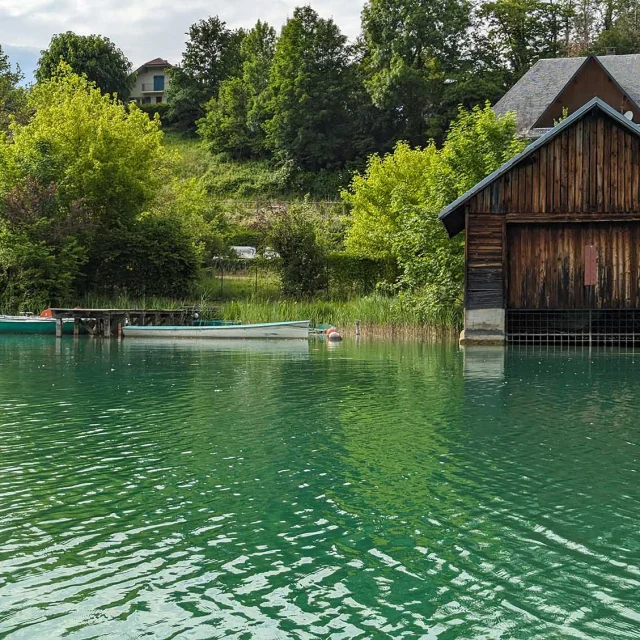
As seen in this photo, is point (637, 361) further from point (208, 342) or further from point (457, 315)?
point (208, 342)

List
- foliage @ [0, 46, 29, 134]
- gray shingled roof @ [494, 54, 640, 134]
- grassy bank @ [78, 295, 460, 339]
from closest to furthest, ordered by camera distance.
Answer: grassy bank @ [78, 295, 460, 339], gray shingled roof @ [494, 54, 640, 134], foliage @ [0, 46, 29, 134]

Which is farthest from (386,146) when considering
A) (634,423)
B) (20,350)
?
(634,423)

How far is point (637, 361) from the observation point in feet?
77.2

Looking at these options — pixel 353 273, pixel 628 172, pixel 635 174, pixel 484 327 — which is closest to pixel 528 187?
pixel 628 172

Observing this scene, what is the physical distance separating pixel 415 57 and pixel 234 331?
144 feet

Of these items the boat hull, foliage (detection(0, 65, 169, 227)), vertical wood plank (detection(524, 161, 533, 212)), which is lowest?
the boat hull

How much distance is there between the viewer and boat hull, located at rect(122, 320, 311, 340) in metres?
33.7

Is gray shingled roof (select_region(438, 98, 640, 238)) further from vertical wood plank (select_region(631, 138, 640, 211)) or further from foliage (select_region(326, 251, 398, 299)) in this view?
foliage (select_region(326, 251, 398, 299))

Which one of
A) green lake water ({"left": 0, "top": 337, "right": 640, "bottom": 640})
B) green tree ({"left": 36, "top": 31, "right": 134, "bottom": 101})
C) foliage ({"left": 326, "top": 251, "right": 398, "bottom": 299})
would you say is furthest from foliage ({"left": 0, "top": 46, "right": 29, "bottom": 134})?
green lake water ({"left": 0, "top": 337, "right": 640, "bottom": 640})

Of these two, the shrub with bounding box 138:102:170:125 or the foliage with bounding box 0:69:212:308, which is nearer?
the foliage with bounding box 0:69:212:308

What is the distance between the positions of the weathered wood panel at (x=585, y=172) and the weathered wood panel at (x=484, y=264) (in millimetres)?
1377

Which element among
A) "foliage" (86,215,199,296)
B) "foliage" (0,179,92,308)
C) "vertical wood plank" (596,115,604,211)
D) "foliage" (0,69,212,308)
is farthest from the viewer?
"foliage" (86,215,199,296)

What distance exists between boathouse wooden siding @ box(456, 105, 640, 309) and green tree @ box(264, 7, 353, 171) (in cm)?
4496

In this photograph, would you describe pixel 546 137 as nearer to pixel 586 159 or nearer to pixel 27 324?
pixel 586 159
